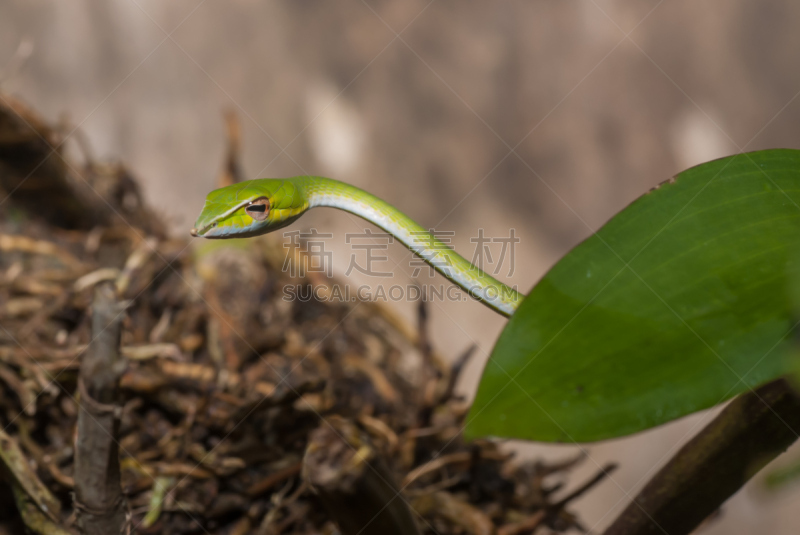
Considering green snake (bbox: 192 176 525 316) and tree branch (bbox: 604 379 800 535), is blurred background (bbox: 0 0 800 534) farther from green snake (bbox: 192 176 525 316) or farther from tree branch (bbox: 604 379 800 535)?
tree branch (bbox: 604 379 800 535)

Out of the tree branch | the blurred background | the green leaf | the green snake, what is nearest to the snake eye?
the green snake

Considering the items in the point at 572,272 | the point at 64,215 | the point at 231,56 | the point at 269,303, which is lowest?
the point at 572,272

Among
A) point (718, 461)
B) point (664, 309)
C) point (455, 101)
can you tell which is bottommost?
point (718, 461)

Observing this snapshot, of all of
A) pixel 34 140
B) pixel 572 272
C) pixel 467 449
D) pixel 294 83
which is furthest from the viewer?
pixel 294 83

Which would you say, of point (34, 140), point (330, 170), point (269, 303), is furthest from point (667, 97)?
point (34, 140)

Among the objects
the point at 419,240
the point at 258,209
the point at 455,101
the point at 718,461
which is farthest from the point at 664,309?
the point at 455,101

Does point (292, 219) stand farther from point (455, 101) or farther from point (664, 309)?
point (455, 101)

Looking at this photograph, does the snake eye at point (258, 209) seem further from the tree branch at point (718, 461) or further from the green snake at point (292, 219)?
the tree branch at point (718, 461)

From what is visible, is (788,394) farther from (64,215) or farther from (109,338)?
(64,215)
